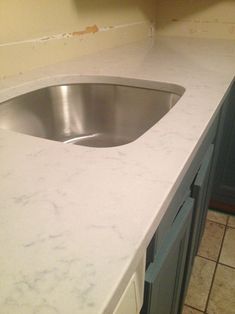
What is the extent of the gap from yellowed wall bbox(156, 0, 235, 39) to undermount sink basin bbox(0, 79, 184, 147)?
125 centimetres

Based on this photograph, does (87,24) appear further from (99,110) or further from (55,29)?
(99,110)

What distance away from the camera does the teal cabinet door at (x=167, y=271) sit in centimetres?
52

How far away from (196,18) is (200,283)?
1697mm

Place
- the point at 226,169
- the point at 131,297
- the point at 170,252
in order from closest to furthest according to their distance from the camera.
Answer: the point at 131,297, the point at 170,252, the point at 226,169

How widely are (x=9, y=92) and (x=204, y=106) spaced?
579mm

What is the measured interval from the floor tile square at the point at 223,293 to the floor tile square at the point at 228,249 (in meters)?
0.04

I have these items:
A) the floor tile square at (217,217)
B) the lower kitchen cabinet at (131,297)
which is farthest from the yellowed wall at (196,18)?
the lower kitchen cabinet at (131,297)

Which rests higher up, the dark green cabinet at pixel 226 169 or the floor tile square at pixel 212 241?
the dark green cabinet at pixel 226 169

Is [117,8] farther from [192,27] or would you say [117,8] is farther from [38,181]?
[38,181]

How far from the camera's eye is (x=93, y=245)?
1.05 feet

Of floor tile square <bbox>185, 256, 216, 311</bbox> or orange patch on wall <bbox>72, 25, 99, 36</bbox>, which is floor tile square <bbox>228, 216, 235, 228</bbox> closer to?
floor tile square <bbox>185, 256, 216, 311</bbox>

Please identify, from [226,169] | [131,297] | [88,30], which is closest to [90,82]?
[88,30]

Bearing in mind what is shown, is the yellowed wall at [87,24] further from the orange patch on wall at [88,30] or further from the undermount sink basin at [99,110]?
the undermount sink basin at [99,110]

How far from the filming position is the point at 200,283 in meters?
1.31
